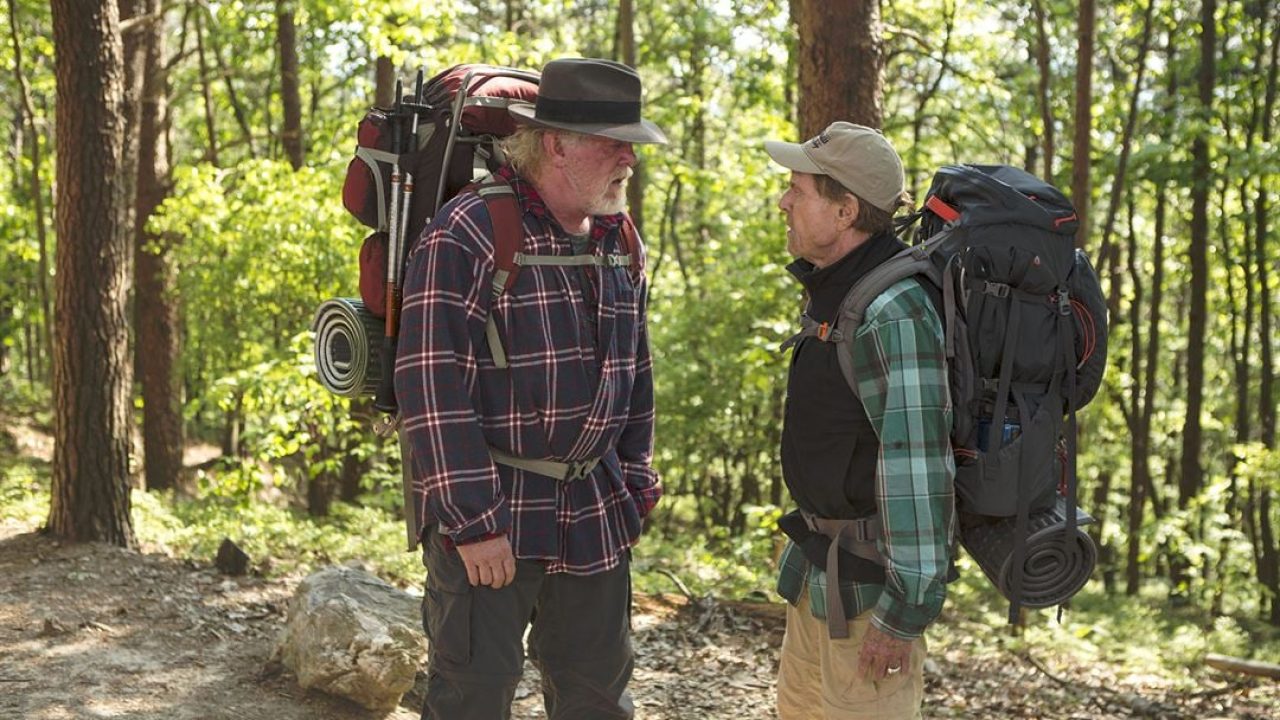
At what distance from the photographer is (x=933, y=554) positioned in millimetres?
2789

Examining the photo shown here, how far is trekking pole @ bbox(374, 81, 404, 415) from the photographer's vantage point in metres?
3.19

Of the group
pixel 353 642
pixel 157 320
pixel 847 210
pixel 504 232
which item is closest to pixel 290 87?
pixel 157 320

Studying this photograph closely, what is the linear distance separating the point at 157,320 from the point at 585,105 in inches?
445

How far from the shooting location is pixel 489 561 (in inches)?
116

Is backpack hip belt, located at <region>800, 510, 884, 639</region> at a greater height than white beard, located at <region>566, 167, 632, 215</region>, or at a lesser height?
lesser

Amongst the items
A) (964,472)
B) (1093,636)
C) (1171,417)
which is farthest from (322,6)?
(1171,417)

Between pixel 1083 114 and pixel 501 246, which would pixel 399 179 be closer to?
pixel 501 246

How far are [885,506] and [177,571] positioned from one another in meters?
5.80

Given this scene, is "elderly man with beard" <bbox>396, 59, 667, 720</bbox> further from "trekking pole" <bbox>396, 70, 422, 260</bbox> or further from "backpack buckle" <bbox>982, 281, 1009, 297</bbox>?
"backpack buckle" <bbox>982, 281, 1009, 297</bbox>

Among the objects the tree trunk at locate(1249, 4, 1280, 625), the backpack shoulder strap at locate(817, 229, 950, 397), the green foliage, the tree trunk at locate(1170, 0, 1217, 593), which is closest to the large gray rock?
the backpack shoulder strap at locate(817, 229, 950, 397)

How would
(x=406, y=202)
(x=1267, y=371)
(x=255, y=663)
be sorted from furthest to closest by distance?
(x=1267, y=371) < (x=255, y=663) < (x=406, y=202)

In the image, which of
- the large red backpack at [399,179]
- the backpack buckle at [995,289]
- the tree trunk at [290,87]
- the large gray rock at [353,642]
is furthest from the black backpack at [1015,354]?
the tree trunk at [290,87]

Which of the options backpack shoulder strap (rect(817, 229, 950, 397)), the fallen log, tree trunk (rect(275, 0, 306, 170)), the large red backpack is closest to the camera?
backpack shoulder strap (rect(817, 229, 950, 397))

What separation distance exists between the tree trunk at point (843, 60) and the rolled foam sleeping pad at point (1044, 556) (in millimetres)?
3595
